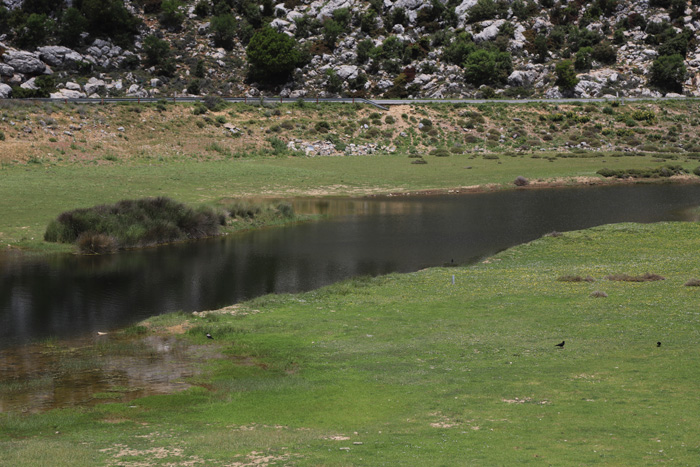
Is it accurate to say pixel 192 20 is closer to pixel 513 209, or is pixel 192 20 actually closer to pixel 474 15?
pixel 474 15

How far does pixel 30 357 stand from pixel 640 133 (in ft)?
305

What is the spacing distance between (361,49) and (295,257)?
337 feet

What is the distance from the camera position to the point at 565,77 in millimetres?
124312

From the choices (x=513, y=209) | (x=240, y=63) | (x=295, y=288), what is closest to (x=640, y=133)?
(x=513, y=209)

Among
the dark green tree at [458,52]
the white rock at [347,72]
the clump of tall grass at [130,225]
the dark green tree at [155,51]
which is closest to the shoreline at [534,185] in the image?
the clump of tall grass at [130,225]

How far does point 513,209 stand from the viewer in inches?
2422

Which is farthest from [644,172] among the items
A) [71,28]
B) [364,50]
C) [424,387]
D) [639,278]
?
[71,28]

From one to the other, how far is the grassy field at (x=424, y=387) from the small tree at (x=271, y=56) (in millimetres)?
103536

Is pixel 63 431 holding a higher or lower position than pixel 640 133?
lower

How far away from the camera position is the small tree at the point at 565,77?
124 m

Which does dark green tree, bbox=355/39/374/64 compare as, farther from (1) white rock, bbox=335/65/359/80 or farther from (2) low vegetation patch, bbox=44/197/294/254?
(2) low vegetation patch, bbox=44/197/294/254

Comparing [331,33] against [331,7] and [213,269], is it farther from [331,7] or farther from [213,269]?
[213,269]

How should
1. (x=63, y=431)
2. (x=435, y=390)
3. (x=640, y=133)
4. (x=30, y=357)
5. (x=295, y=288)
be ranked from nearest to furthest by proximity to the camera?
1. (x=63, y=431)
2. (x=435, y=390)
3. (x=30, y=357)
4. (x=295, y=288)
5. (x=640, y=133)

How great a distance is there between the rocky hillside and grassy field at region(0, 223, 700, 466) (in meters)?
98.0
